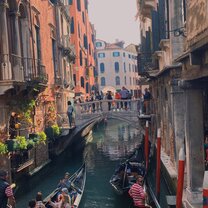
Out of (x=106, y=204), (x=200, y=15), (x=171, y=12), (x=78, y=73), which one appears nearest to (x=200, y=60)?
(x=200, y=15)

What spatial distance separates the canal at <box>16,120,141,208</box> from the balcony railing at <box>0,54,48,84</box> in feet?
11.2

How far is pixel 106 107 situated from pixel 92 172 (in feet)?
13.3

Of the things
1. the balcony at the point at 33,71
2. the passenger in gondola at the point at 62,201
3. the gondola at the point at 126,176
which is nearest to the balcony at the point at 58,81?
the balcony at the point at 33,71

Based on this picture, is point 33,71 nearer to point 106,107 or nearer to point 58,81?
point 58,81

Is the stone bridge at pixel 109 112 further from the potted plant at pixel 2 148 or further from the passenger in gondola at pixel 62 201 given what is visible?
the passenger in gondola at pixel 62 201

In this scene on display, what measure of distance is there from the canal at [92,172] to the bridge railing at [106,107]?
91.2 inches

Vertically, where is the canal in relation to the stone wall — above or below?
below

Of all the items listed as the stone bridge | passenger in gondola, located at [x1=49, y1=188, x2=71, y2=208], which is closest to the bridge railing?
the stone bridge

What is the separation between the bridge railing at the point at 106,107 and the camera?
17312 mm

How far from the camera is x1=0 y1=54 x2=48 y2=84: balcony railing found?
32.4ft

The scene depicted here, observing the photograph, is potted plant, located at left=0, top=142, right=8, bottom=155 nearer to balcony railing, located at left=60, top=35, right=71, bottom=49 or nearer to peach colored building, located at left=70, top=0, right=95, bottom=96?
balcony railing, located at left=60, top=35, right=71, bottom=49

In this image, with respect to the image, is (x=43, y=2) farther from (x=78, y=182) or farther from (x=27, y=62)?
(x=78, y=182)

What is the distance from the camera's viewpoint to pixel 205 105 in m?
9.88

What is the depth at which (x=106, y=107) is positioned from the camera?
683 inches
